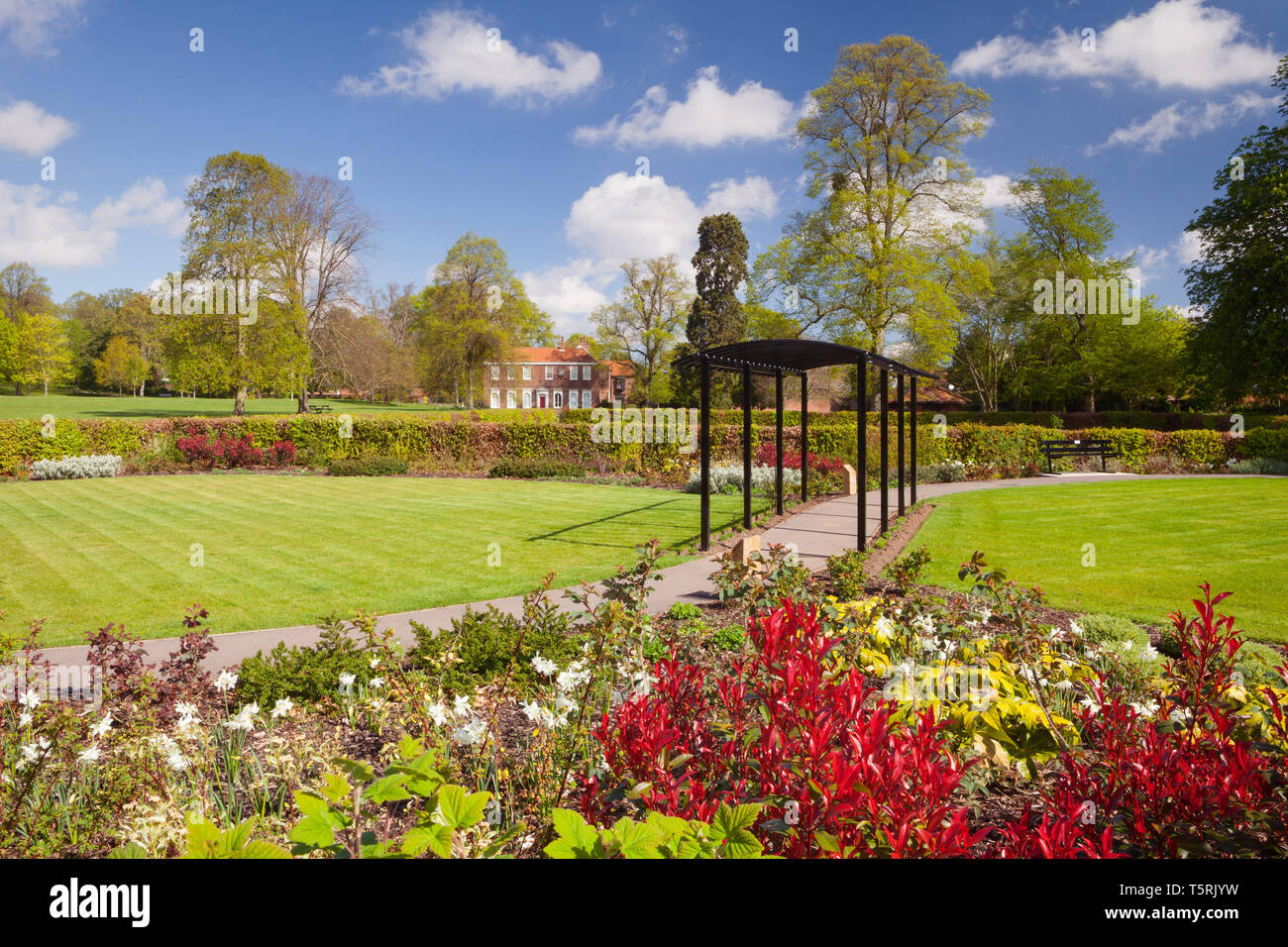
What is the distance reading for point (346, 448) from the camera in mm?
21516

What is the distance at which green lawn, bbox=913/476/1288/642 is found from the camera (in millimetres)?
6855

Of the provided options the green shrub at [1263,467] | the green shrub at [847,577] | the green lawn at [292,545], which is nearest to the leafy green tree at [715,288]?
the green shrub at [1263,467]

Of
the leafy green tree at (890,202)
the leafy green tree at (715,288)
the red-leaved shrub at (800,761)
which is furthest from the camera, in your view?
the leafy green tree at (715,288)

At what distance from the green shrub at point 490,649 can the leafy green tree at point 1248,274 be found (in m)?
29.0

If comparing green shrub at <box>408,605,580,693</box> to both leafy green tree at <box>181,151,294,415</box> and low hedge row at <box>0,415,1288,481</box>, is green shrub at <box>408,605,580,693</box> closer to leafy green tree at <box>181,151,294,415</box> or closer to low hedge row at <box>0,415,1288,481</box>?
low hedge row at <box>0,415,1288,481</box>

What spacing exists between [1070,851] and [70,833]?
3657 millimetres

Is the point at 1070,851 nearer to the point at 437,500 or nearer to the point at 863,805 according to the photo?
the point at 863,805

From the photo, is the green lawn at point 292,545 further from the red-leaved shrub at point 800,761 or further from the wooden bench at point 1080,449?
the wooden bench at point 1080,449

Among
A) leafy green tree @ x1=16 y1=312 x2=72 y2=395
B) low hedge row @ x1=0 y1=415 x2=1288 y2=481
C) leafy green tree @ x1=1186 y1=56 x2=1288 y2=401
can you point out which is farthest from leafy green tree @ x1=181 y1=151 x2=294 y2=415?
leafy green tree @ x1=1186 y1=56 x2=1288 y2=401

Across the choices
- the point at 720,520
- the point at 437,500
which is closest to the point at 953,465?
the point at 720,520

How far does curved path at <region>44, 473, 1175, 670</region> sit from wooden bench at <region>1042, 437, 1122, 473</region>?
9.45 m

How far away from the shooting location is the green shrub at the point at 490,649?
4.64 meters

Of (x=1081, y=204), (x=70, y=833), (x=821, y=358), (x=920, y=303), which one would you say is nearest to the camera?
(x=70, y=833)

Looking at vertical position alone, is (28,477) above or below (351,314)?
below
